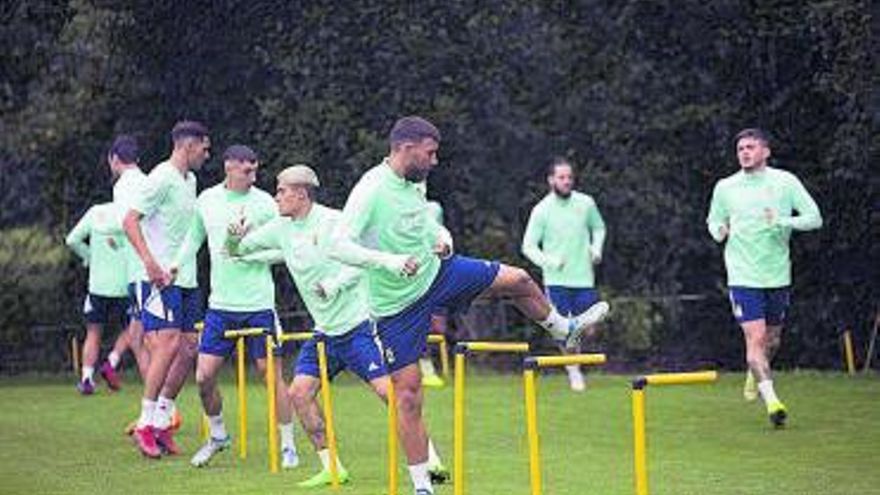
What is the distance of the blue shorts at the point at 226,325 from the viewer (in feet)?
50.1

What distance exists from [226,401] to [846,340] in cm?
736

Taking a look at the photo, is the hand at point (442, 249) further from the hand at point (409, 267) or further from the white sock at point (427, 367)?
the white sock at point (427, 367)

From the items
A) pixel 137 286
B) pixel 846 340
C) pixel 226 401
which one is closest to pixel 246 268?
pixel 137 286

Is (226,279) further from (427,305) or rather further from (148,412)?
(427,305)

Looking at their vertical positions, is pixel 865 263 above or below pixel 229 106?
below

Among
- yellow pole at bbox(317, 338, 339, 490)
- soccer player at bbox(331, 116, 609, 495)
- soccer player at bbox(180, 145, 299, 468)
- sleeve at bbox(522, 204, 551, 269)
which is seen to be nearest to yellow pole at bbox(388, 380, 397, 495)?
soccer player at bbox(331, 116, 609, 495)

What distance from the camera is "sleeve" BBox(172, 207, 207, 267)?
49.9ft

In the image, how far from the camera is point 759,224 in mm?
17812

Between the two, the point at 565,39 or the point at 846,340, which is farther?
the point at 565,39

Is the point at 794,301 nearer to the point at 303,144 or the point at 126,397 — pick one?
the point at 303,144

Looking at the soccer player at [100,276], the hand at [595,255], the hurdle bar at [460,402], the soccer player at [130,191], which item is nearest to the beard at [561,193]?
the hand at [595,255]

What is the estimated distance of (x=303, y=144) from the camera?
1046 inches

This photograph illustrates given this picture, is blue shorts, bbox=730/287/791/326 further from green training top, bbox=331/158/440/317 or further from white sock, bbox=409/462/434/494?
white sock, bbox=409/462/434/494

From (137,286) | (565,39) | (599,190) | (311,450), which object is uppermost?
(565,39)
